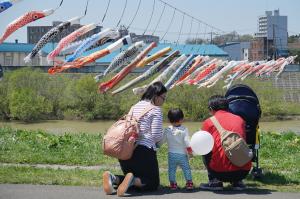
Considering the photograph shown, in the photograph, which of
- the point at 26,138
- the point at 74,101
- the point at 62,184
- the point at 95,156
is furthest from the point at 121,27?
the point at 74,101

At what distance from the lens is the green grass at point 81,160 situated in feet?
25.2

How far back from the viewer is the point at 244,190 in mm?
7016

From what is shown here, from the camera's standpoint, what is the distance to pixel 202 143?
6.83 metres

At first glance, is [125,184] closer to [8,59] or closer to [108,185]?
[108,185]

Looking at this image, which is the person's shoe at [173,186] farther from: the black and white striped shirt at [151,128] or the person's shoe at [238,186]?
the person's shoe at [238,186]

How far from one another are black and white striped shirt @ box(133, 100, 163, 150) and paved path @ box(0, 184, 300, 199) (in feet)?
2.16

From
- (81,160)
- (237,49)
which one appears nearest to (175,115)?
(81,160)

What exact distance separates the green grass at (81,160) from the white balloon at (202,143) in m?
1.00

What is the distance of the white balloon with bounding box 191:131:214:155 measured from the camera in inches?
269

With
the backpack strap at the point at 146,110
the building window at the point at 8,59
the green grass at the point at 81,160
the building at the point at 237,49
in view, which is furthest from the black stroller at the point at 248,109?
the building at the point at 237,49

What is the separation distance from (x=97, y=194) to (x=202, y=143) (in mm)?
1473

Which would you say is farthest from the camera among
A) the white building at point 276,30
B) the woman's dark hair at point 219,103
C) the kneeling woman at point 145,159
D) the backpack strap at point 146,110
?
the white building at point 276,30

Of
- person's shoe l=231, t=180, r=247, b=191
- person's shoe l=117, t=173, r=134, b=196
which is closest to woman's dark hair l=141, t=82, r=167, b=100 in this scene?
person's shoe l=117, t=173, r=134, b=196

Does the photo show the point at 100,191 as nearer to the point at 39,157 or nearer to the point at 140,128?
the point at 140,128
